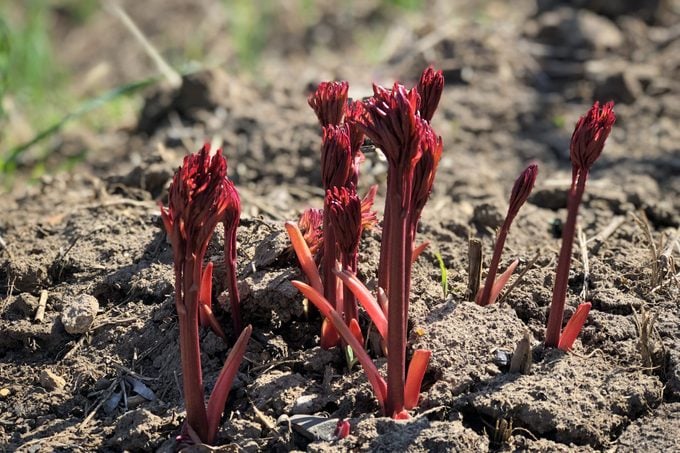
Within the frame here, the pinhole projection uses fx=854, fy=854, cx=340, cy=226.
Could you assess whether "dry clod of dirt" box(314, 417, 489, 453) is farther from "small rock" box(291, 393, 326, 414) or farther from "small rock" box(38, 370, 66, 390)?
"small rock" box(38, 370, 66, 390)

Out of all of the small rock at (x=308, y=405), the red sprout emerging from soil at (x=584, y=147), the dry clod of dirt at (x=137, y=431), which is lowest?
the dry clod of dirt at (x=137, y=431)

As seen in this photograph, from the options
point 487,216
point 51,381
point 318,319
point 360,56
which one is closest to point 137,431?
point 51,381

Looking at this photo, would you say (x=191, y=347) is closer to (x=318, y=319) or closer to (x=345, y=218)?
(x=345, y=218)

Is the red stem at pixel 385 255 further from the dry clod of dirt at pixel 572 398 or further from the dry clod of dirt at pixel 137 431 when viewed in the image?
the dry clod of dirt at pixel 137 431

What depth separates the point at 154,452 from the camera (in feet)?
8.21

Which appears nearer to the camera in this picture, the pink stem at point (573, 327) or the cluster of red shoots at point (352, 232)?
the cluster of red shoots at point (352, 232)

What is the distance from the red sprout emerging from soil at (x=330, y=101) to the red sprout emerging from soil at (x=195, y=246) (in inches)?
19.3

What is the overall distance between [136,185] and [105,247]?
0.75 meters

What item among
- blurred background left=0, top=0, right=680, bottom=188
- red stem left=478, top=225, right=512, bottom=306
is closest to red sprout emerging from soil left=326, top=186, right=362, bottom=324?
red stem left=478, top=225, right=512, bottom=306

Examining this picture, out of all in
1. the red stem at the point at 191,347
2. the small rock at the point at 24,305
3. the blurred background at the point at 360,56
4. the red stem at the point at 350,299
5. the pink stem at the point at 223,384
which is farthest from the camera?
the blurred background at the point at 360,56

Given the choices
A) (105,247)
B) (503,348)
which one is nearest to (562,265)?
(503,348)

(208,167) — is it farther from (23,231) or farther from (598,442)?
(23,231)

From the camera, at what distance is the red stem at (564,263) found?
243cm

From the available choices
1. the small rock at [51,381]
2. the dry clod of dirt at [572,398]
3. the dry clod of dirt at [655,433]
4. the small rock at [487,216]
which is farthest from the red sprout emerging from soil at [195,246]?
the small rock at [487,216]
